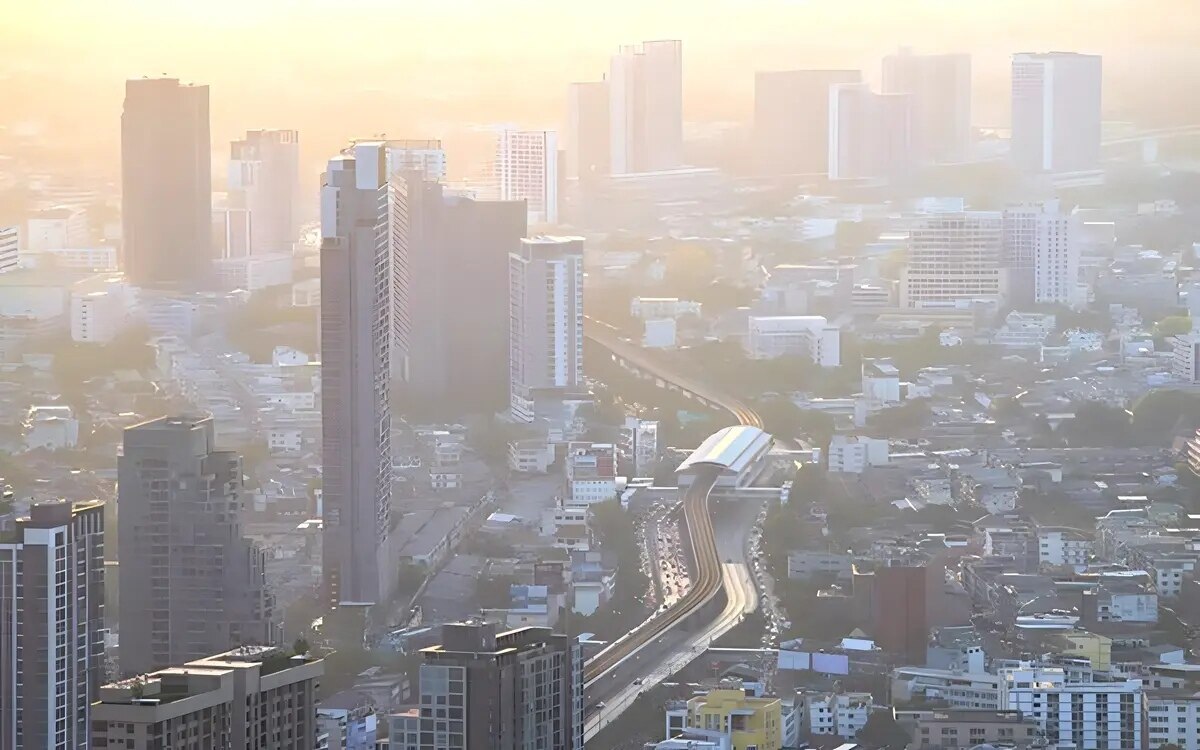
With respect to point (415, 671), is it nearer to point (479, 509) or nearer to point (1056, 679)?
point (1056, 679)

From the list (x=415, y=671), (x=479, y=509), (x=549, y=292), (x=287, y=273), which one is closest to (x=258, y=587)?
(x=415, y=671)

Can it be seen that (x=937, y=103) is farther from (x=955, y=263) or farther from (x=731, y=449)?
(x=731, y=449)

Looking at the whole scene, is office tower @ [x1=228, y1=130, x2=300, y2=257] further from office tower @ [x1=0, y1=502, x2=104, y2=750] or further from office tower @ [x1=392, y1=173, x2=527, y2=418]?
office tower @ [x1=0, y1=502, x2=104, y2=750]

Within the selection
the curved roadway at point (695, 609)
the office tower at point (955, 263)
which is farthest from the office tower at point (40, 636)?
the office tower at point (955, 263)

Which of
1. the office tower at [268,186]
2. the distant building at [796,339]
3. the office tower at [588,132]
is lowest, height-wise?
the distant building at [796,339]

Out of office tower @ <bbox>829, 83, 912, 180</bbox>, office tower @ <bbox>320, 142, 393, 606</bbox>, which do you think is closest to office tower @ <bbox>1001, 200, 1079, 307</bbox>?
office tower @ <bbox>829, 83, 912, 180</bbox>

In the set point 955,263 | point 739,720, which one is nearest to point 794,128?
point 955,263

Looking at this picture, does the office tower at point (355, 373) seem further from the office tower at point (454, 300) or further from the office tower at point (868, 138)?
the office tower at point (868, 138)
